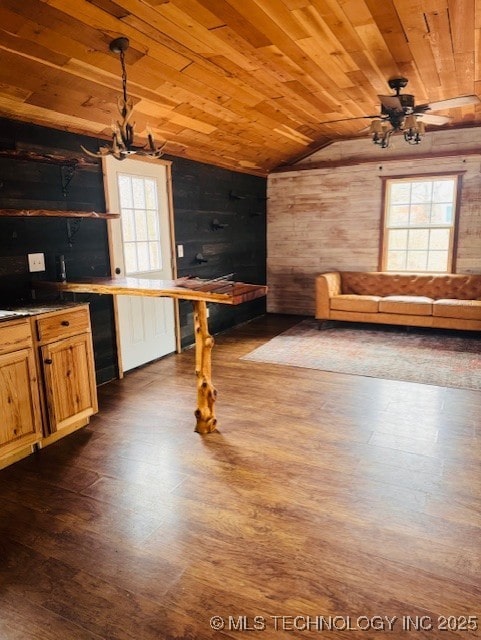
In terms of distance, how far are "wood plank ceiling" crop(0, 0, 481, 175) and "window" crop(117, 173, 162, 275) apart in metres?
0.50

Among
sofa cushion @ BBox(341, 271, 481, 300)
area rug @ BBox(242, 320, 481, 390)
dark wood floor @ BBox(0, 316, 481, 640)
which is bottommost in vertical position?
dark wood floor @ BBox(0, 316, 481, 640)

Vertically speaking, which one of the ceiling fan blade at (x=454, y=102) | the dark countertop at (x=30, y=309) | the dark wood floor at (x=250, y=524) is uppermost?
the ceiling fan blade at (x=454, y=102)

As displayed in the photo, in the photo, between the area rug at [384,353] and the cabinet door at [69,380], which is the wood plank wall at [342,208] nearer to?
the area rug at [384,353]

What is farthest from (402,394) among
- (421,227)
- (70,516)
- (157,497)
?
(421,227)

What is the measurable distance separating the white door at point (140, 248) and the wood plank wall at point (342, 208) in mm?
2778

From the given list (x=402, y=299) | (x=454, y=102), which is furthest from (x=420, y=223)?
(x=454, y=102)

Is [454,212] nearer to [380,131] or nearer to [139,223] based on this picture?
[380,131]

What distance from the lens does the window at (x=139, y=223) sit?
173 inches

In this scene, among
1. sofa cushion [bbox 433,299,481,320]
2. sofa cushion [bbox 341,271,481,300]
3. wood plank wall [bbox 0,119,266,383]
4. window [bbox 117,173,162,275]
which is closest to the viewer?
wood plank wall [bbox 0,119,266,383]

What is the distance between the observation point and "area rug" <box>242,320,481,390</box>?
168 inches

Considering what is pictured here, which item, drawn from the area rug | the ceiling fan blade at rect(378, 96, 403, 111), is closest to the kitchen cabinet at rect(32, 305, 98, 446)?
the area rug

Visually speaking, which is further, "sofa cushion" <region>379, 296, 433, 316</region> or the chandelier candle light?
"sofa cushion" <region>379, 296, 433, 316</region>

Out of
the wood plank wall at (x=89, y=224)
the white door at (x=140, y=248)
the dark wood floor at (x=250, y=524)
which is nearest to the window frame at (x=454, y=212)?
the wood plank wall at (x=89, y=224)

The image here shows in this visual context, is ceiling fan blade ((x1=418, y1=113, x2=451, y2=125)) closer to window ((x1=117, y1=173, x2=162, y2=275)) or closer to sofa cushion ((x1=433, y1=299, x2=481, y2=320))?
sofa cushion ((x1=433, y1=299, x2=481, y2=320))
